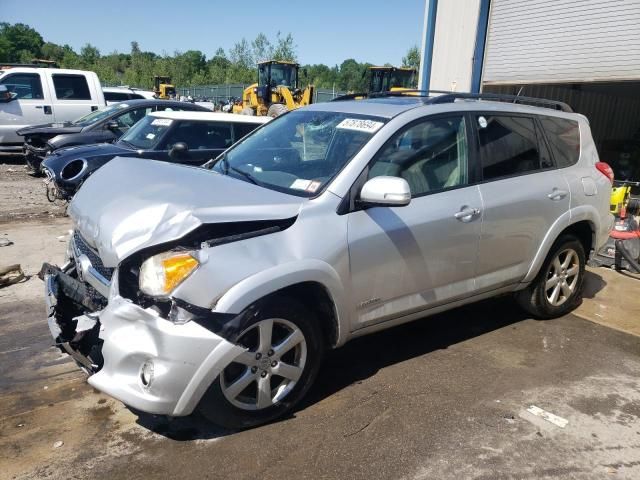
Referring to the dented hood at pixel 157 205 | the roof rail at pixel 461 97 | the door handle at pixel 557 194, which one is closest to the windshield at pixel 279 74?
the roof rail at pixel 461 97

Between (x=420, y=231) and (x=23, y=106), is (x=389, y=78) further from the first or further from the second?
(x=420, y=231)

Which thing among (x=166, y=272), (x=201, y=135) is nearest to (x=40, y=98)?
(x=201, y=135)

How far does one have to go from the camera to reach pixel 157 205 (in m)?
2.83

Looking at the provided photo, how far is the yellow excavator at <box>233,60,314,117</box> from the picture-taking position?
20948 mm

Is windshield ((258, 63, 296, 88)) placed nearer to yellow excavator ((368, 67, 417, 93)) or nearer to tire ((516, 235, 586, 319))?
yellow excavator ((368, 67, 417, 93))

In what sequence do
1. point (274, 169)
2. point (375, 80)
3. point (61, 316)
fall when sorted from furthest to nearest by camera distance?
point (375, 80)
point (274, 169)
point (61, 316)

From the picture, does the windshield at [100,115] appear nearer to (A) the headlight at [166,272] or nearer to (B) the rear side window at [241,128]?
(B) the rear side window at [241,128]

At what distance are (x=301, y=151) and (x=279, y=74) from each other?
2032cm

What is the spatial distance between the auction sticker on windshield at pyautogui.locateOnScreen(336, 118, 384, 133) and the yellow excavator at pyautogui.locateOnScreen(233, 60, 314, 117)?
641 inches

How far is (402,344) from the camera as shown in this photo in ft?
13.9

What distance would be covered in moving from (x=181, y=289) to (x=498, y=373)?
95.6 inches

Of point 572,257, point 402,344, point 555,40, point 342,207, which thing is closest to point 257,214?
point 342,207

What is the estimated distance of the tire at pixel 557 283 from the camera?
462cm

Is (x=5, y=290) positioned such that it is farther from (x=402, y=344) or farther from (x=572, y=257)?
(x=572, y=257)
